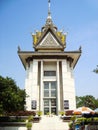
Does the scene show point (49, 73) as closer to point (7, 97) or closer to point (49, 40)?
point (49, 40)

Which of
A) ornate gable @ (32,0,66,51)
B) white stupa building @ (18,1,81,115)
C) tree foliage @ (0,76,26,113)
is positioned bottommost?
tree foliage @ (0,76,26,113)

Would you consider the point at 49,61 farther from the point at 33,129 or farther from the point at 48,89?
the point at 33,129

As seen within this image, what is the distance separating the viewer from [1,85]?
68.0 feet

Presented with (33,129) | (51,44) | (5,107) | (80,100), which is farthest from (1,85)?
(80,100)

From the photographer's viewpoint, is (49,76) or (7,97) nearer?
(7,97)

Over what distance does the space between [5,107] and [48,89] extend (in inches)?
513

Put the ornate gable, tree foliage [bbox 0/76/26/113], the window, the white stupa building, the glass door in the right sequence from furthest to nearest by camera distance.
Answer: the ornate gable, the window, the glass door, the white stupa building, tree foliage [bbox 0/76/26/113]

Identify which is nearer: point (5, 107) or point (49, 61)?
point (5, 107)

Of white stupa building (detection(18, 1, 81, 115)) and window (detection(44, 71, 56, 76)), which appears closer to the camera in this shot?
white stupa building (detection(18, 1, 81, 115))

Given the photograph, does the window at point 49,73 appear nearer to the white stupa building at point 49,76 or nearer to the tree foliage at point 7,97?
the white stupa building at point 49,76

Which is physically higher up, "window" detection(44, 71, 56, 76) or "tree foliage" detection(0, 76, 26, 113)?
"window" detection(44, 71, 56, 76)

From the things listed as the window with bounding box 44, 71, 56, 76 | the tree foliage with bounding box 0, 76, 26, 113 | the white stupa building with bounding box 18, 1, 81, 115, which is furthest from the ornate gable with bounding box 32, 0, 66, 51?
the tree foliage with bounding box 0, 76, 26, 113

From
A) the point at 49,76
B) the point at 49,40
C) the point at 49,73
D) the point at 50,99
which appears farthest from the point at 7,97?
the point at 49,40

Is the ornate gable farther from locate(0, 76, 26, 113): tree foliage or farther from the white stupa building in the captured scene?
locate(0, 76, 26, 113): tree foliage
